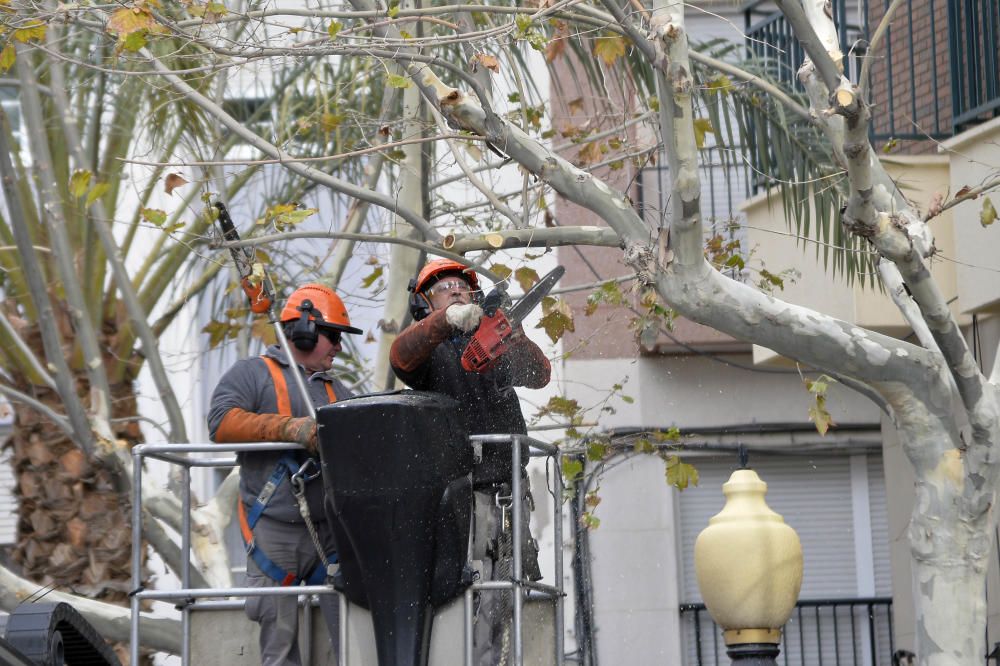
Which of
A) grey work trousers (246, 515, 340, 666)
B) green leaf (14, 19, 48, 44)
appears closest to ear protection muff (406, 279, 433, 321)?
grey work trousers (246, 515, 340, 666)

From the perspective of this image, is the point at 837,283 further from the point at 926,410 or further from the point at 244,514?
the point at 244,514

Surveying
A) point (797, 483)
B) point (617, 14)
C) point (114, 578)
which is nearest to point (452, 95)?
point (617, 14)

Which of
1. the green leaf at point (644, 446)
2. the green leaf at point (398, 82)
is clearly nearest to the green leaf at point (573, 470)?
the green leaf at point (644, 446)

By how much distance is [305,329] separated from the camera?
668cm

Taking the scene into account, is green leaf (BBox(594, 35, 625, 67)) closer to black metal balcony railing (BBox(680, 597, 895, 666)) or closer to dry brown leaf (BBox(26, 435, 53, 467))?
dry brown leaf (BBox(26, 435, 53, 467))

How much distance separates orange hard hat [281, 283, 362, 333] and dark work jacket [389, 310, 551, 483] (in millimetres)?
466

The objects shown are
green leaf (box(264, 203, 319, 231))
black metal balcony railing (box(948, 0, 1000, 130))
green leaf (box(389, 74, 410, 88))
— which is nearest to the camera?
green leaf (box(389, 74, 410, 88))

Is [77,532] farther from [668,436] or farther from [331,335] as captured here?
[331,335]

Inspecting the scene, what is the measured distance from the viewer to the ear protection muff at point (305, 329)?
668cm

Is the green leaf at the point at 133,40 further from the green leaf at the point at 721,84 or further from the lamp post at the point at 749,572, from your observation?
the lamp post at the point at 749,572

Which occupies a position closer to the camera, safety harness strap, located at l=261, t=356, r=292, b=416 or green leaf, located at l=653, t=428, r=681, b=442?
safety harness strap, located at l=261, t=356, r=292, b=416

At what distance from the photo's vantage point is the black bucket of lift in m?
5.71

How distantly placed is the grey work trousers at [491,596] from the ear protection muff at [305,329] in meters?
1.02

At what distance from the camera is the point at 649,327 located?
1045cm
